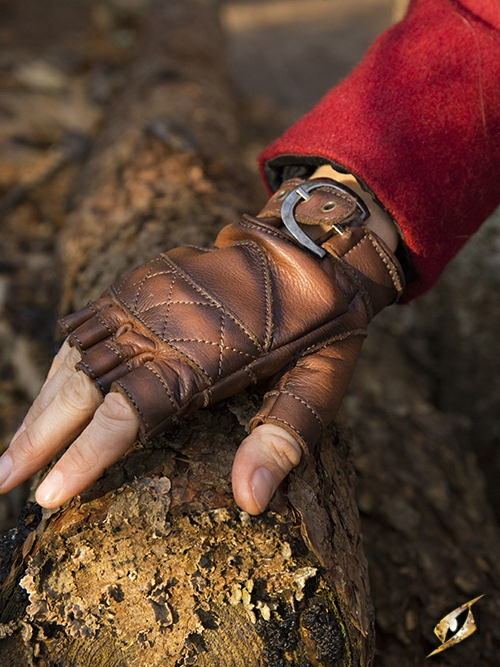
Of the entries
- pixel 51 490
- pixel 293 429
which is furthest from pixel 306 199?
pixel 51 490

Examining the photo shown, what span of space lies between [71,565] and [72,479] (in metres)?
0.19

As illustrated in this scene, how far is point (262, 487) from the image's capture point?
122 centimetres

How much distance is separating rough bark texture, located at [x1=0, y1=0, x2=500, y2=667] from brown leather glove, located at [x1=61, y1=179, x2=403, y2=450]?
165 mm

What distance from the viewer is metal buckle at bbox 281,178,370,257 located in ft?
4.97

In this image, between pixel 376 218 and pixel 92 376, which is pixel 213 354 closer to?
pixel 92 376

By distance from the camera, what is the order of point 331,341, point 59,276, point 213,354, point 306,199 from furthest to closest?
point 59,276, point 306,199, point 331,341, point 213,354

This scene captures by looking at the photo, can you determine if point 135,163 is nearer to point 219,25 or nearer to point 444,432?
point 444,432

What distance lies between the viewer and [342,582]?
1.28 meters

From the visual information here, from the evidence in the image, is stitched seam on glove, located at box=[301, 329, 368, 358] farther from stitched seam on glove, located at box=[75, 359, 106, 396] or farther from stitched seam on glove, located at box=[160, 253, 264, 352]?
stitched seam on glove, located at box=[75, 359, 106, 396]

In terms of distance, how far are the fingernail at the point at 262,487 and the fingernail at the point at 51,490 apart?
454mm

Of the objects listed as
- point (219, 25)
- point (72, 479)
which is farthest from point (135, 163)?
point (219, 25)

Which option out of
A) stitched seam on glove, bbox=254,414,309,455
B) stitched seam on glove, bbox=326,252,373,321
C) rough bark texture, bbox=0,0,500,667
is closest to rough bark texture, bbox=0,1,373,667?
rough bark texture, bbox=0,0,500,667

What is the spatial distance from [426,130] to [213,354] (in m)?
0.97

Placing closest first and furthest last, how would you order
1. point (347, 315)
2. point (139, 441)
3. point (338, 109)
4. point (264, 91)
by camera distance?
point (139, 441) < point (347, 315) < point (338, 109) < point (264, 91)
